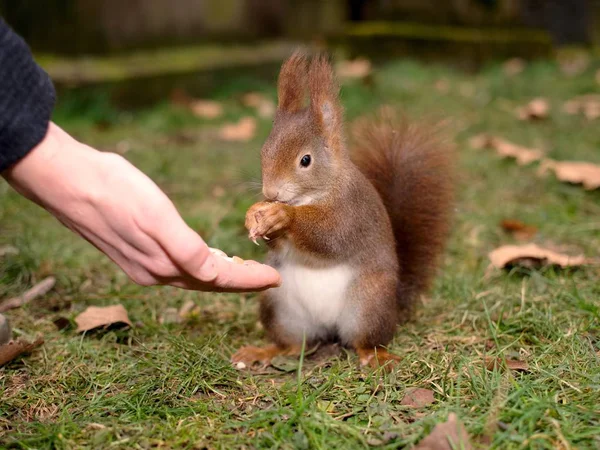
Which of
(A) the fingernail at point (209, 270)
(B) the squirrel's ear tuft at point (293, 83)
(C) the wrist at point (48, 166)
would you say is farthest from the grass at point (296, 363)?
(B) the squirrel's ear tuft at point (293, 83)

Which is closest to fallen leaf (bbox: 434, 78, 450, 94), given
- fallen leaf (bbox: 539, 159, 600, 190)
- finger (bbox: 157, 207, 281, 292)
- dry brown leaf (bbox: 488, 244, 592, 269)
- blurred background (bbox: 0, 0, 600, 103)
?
blurred background (bbox: 0, 0, 600, 103)

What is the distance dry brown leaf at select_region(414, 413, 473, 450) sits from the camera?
0.97 metres

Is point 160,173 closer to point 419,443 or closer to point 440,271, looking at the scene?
point 440,271

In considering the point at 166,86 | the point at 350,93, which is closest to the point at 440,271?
the point at 350,93

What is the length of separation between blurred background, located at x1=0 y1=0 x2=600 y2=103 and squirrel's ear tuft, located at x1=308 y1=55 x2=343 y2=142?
2.38 meters

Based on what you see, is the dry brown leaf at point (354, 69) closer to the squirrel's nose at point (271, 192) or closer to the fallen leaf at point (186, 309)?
the fallen leaf at point (186, 309)

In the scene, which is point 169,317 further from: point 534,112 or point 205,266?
point 534,112

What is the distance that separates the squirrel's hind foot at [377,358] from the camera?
1.31 metres

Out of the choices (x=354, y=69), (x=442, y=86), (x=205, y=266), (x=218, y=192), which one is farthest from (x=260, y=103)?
(x=205, y=266)

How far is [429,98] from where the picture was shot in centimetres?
385

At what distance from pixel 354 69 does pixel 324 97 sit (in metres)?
3.10

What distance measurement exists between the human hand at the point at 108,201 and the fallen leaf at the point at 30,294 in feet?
2.33

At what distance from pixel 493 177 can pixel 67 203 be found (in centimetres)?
199

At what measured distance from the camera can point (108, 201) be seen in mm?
910
